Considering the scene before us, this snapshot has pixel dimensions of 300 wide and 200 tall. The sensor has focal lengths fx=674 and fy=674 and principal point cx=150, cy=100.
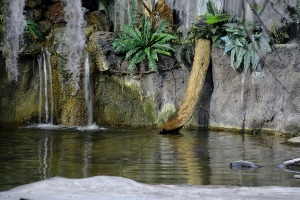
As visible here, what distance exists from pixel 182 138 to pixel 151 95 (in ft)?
8.75

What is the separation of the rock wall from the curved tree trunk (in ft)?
0.88

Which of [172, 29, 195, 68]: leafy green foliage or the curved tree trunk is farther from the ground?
[172, 29, 195, 68]: leafy green foliage


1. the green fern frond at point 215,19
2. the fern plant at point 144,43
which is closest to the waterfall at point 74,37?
the fern plant at point 144,43

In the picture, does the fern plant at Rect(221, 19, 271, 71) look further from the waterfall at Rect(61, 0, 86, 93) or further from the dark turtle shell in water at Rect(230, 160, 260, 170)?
the dark turtle shell in water at Rect(230, 160, 260, 170)

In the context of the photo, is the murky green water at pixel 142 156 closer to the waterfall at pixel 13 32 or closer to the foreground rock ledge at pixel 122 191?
the foreground rock ledge at pixel 122 191

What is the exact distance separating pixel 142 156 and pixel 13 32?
740cm

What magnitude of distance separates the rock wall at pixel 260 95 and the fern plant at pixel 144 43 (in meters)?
1.33

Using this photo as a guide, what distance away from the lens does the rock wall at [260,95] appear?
13109 mm

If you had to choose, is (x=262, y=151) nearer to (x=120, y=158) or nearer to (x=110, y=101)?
(x=120, y=158)

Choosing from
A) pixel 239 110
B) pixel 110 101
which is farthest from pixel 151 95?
pixel 239 110

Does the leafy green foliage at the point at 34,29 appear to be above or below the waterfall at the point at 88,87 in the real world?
above

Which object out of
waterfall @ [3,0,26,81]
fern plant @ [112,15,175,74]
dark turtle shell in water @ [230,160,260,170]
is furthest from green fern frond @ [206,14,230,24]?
dark turtle shell in water @ [230,160,260,170]

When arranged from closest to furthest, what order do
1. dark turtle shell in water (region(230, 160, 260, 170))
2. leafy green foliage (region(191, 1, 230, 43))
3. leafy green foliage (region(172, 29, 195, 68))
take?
dark turtle shell in water (region(230, 160, 260, 170)), leafy green foliage (region(191, 1, 230, 43)), leafy green foliage (region(172, 29, 195, 68))

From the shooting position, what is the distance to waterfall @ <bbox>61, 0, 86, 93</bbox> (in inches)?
603
